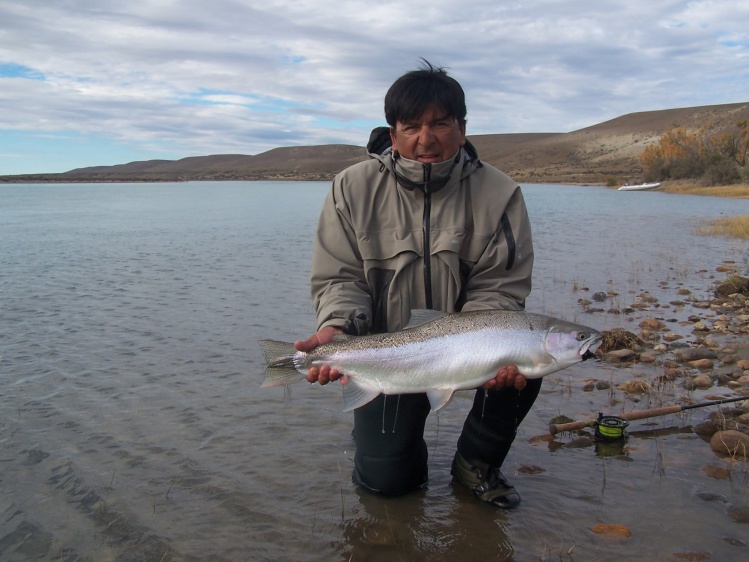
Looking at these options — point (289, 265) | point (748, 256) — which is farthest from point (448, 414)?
point (748, 256)

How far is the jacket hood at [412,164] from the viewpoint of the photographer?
14.5ft

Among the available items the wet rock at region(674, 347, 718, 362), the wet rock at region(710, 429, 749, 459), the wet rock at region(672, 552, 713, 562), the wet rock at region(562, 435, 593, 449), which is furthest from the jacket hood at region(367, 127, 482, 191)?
the wet rock at region(674, 347, 718, 362)

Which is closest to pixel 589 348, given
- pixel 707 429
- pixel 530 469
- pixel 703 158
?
pixel 530 469

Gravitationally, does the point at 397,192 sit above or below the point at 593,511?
above

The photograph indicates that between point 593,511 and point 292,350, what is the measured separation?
244cm

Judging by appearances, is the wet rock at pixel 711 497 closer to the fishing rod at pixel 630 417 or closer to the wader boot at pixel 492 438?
the fishing rod at pixel 630 417

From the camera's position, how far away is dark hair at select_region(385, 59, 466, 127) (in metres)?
4.29

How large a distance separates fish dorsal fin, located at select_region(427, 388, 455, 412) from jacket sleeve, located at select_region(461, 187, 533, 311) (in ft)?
2.19

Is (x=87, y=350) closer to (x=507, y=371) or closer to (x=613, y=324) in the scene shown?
(x=507, y=371)

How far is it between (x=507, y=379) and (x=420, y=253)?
3.45 feet

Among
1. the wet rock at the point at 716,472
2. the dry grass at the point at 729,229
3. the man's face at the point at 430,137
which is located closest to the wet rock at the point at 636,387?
the wet rock at the point at 716,472

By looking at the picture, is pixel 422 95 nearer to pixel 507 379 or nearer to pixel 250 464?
pixel 507 379

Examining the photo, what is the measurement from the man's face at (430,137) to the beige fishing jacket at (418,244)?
0.09 meters

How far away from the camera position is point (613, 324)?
1041 centimetres
